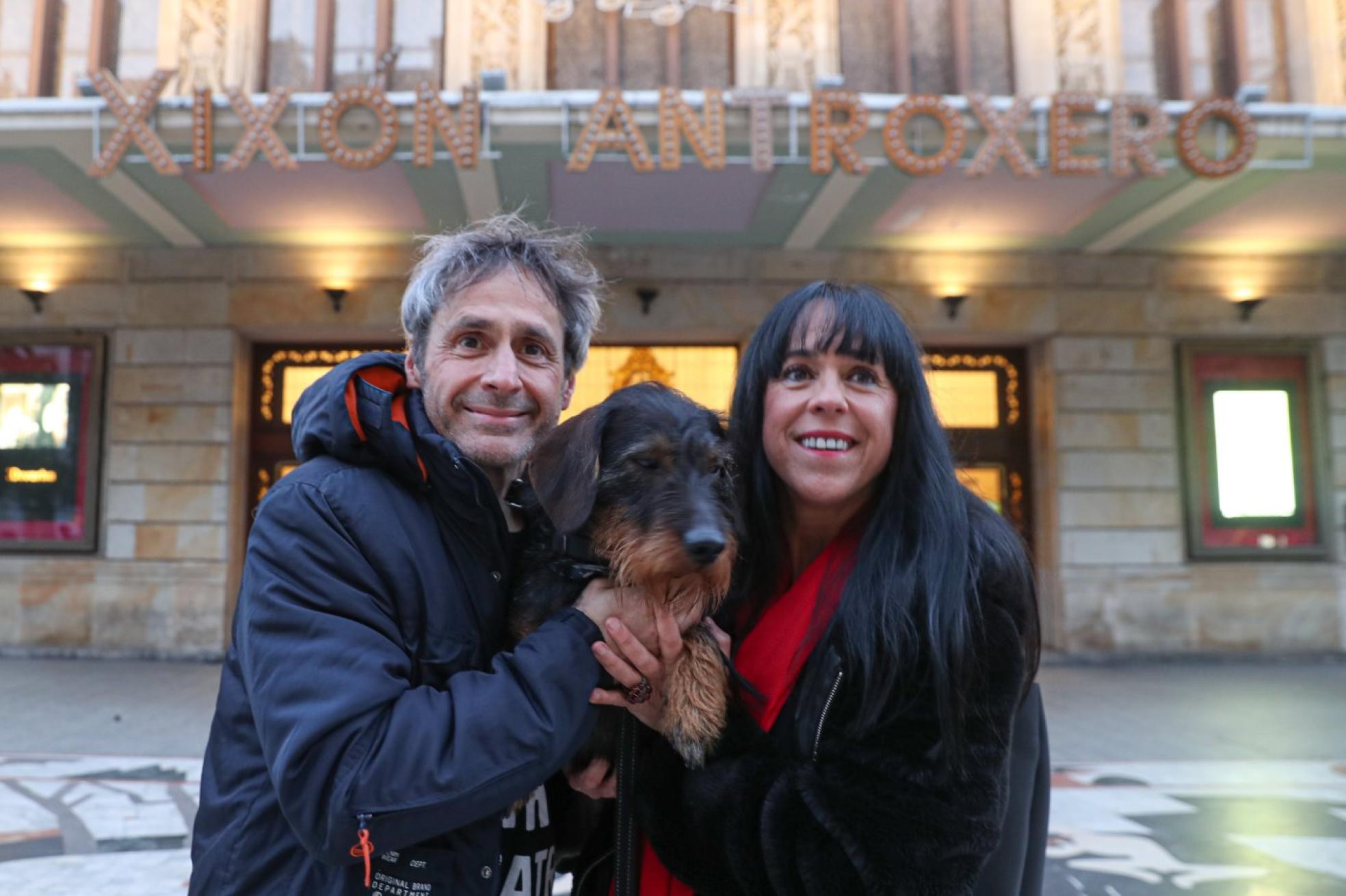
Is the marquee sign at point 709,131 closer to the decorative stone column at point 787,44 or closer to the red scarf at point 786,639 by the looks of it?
the decorative stone column at point 787,44

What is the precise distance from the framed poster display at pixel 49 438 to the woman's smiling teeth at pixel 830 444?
36.6 feet

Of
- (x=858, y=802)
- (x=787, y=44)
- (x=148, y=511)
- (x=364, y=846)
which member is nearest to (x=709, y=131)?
(x=787, y=44)

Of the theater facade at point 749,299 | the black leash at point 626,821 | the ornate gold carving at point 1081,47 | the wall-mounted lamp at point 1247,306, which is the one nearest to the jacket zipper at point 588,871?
the black leash at point 626,821

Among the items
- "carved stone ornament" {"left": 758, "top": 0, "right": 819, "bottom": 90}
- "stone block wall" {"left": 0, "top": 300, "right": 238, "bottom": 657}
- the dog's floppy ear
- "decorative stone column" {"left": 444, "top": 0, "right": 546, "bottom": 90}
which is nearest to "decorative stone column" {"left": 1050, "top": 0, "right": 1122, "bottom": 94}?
"carved stone ornament" {"left": 758, "top": 0, "right": 819, "bottom": 90}

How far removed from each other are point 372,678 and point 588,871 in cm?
90

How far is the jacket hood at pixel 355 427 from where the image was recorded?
155 cm

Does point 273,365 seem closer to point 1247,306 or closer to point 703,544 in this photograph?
point 703,544

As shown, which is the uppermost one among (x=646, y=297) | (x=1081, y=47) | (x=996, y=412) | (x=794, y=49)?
(x=1081, y=47)

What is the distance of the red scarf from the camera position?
1707 millimetres

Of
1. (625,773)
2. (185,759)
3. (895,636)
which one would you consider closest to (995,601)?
(895,636)

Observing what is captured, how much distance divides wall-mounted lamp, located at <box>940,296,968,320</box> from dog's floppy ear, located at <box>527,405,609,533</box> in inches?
374

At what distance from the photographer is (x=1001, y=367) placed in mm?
11234

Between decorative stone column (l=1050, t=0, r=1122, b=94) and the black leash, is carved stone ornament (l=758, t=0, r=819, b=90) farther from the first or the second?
the black leash

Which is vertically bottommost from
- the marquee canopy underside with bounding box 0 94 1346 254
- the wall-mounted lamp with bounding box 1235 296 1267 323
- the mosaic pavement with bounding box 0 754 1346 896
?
the mosaic pavement with bounding box 0 754 1346 896
